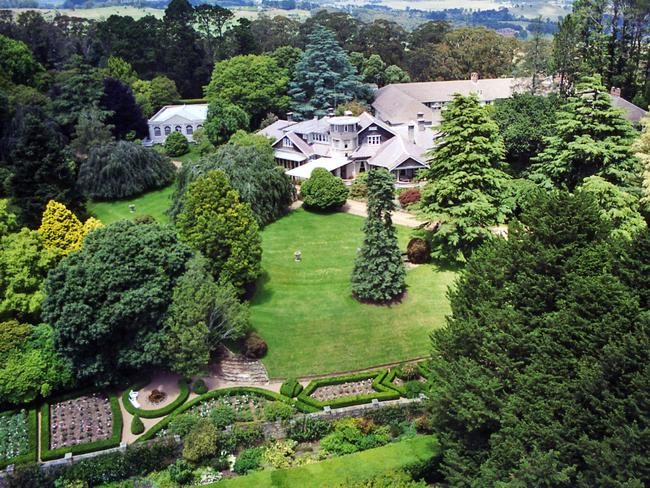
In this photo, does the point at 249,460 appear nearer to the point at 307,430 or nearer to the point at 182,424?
the point at 307,430

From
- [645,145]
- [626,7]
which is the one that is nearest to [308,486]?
[645,145]

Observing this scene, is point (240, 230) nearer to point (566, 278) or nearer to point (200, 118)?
point (566, 278)

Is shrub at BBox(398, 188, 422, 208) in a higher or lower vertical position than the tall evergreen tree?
lower

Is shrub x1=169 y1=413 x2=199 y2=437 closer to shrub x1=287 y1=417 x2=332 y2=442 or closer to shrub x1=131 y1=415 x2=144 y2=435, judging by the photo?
shrub x1=131 y1=415 x2=144 y2=435

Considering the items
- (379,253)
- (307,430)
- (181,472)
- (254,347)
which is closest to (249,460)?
(181,472)

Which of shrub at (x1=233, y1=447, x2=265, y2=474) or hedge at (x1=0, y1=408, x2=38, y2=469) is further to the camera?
shrub at (x1=233, y1=447, x2=265, y2=474)

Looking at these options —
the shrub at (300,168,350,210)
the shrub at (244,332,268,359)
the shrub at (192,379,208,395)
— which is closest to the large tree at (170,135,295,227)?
the shrub at (300,168,350,210)

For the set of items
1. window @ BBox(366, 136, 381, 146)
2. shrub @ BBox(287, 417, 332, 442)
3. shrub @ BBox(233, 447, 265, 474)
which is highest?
window @ BBox(366, 136, 381, 146)
